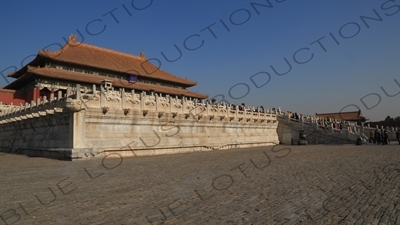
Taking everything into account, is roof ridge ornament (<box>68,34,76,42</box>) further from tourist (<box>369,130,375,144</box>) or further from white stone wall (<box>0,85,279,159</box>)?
tourist (<box>369,130,375,144</box>)

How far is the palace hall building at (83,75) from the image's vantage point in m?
24.3

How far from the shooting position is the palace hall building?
2431cm

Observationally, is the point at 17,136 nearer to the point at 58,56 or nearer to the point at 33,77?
the point at 33,77

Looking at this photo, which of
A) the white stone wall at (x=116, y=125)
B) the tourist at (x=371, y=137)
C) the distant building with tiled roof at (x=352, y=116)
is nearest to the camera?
the white stone wall at (x=116, y=125)

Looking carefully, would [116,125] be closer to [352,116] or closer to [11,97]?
[11,97]

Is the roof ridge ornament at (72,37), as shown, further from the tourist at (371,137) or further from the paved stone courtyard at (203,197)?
the tourist at (371,137)

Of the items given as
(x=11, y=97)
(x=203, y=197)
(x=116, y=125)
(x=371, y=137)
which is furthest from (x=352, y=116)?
(x=203, y=197)

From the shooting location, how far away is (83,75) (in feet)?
85.9

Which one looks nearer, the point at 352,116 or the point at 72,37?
the point at 72,37

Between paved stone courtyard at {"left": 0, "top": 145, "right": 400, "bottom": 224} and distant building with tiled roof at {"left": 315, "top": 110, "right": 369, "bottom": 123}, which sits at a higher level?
distant building with tiled roof at {"left": 315, "top": 110, "right": 369, "bottom": 123}

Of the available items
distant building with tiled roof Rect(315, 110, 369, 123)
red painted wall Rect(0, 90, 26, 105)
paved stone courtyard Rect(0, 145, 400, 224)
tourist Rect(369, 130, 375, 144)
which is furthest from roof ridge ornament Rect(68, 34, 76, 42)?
distant building with tiled roof Rect(315, 110, 369, 123)

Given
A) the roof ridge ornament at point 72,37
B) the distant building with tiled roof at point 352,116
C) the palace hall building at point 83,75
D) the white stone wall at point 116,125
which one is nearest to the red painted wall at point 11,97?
the palace hall building at point 83,75

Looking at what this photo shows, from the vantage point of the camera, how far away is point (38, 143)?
15625 mm

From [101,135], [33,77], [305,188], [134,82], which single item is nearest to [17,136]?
[33,77]
